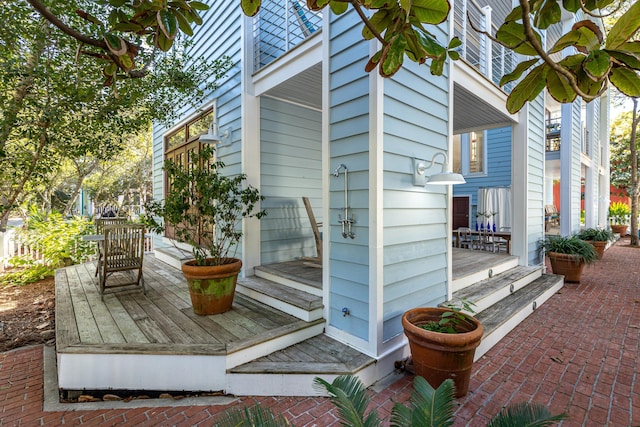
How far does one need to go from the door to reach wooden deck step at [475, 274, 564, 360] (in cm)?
493

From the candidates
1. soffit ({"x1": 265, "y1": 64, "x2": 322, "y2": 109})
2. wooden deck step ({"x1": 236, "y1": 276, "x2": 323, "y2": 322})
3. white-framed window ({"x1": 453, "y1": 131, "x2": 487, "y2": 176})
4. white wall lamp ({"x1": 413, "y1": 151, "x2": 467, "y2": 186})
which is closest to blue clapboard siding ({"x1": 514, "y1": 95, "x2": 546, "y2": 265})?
white wall lamp ({"x1": 413, "y1": 151, "x2": 467, "y2": 186})

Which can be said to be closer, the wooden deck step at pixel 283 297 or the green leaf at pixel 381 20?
the green leaf at pixel 381 20

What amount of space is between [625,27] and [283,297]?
10.1ft

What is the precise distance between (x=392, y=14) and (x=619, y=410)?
118 inches

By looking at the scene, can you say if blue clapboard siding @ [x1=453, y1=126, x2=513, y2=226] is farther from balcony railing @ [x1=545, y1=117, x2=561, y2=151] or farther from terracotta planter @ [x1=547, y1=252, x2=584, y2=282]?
terracotta planter @ [x1=547, y1=252, x2=584, y2=282]

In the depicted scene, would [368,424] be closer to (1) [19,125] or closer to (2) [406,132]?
(2) [406,132]

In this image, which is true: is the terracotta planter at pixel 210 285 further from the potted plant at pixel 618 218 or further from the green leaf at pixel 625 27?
the potted plant at pixel 618 218

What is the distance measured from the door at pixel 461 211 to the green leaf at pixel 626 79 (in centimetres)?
961

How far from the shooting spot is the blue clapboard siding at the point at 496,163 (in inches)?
359

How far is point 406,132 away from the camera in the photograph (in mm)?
2975

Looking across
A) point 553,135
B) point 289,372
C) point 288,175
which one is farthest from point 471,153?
point 289,372

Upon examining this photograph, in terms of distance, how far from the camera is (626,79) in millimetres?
999

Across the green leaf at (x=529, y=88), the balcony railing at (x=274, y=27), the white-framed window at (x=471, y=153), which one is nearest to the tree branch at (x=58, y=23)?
the green leaf at (x=529, y=88)

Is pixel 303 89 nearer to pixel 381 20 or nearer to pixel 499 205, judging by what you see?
pixel 381 20
